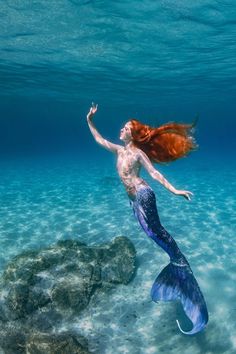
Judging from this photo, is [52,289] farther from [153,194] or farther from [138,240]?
[138,240]

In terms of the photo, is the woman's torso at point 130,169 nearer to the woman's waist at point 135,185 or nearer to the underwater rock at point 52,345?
the woman's waist at point 135,185

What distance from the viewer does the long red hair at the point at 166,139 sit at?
5.48m

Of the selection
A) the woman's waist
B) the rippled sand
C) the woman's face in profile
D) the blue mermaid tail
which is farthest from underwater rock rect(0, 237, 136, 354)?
the woman's face in profile

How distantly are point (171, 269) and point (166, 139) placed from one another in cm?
240

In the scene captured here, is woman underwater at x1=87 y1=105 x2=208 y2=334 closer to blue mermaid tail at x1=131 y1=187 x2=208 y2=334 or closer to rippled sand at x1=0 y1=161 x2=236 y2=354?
blue mermaid tail at x1=131 y1=187 x2=208 y2=334

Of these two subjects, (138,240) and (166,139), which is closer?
(166,139)

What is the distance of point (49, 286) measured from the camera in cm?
812

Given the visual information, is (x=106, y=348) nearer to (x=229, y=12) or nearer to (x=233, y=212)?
(x=233, y=212)

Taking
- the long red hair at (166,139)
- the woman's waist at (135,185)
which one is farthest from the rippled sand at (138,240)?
the long red hair at (166,139)

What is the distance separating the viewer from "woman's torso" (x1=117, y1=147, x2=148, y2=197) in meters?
5.98

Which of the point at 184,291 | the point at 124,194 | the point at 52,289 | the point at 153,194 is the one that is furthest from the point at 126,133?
the point at 124,194

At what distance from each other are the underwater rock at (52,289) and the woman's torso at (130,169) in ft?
10.6

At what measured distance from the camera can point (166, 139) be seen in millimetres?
5539

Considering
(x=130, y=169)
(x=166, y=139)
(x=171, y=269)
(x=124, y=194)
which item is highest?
(x=166, y=139)
